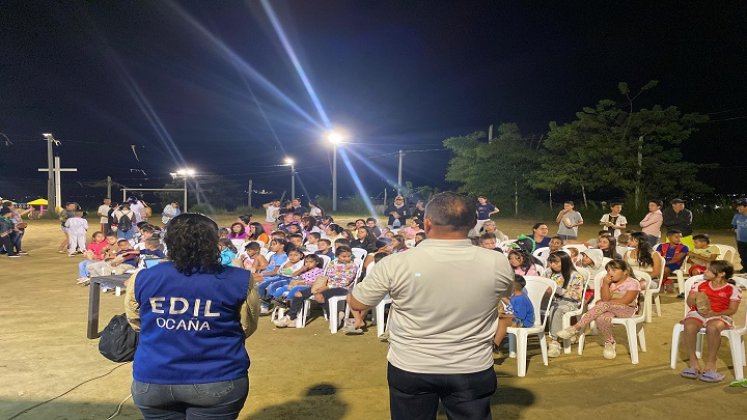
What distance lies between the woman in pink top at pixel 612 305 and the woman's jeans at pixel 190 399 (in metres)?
3.87

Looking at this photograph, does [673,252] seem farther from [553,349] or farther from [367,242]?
[367,242]

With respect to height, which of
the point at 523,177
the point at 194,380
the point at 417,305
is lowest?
the point at 194,380

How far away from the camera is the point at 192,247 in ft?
6.77

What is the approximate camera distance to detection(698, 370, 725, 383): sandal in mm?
4359

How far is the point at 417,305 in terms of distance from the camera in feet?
6.93

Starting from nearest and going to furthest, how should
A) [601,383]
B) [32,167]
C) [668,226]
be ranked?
[601,383] < [668,226] < [32,167]

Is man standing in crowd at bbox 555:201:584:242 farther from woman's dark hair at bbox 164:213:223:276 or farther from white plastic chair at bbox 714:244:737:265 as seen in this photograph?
woman's dark hair at bbox 164:213:223:276

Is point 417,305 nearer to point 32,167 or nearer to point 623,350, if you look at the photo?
point 623,350

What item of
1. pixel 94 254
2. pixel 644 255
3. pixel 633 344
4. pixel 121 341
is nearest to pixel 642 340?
pixel 633 344

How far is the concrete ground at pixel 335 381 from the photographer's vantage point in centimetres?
382

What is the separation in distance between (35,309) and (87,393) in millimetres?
3808

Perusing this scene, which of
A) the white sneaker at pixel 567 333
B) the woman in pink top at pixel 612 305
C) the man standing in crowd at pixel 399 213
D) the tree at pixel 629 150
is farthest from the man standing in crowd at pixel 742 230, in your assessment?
the tree at pixel 629 150

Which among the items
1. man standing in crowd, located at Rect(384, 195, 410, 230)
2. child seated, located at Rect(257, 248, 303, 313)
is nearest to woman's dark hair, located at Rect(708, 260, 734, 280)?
child seated, located at Rect(257, 248, 303, 313)

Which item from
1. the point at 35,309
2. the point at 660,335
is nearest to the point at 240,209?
the point at 35,309
